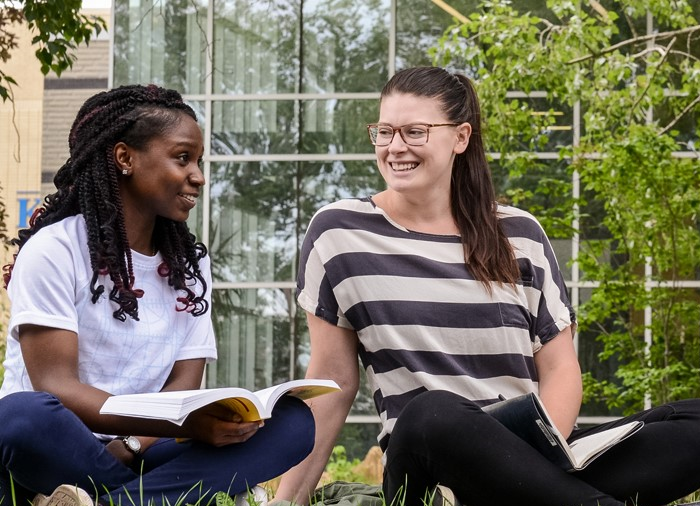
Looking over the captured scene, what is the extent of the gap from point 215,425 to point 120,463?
269mm

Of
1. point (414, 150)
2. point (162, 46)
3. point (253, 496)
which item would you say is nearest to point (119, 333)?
point (253, 496)

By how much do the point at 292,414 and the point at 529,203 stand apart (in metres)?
6.52

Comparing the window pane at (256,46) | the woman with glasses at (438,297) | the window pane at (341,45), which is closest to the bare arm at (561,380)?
the woman with glasses at (438,297)

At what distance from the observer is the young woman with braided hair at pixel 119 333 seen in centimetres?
260

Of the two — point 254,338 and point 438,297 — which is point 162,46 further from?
point 438,297

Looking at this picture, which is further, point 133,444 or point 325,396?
point 325,396

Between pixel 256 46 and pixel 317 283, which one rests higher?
pixel 256 46

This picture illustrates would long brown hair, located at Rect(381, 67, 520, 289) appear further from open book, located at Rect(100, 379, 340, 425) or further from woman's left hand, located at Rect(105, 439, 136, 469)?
woman's left hand, located at Rect(105, 439, 136, 469)

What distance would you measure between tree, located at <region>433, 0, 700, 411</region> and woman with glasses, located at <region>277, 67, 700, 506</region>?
148 inches

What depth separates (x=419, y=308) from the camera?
3.15 meters

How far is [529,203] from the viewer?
29.8 feet

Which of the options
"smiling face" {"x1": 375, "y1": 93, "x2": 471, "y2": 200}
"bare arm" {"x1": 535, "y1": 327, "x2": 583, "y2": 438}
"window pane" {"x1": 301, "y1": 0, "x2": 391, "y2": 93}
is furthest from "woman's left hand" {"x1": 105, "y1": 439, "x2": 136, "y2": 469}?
"window pane" {"x1": 301, "y1": 0, "x2": 391, "y2": 93}

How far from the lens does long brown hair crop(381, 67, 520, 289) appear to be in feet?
10.6

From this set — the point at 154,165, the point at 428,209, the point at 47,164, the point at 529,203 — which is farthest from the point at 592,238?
the point at 47,164
